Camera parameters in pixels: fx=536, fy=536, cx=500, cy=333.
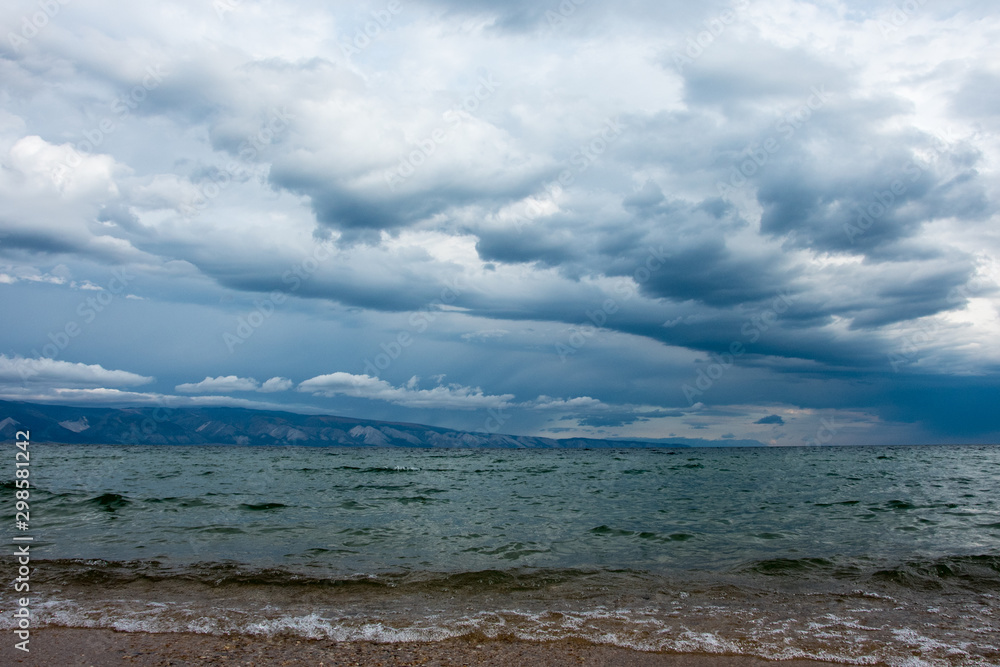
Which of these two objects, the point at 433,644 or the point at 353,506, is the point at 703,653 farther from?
the point at 353,506

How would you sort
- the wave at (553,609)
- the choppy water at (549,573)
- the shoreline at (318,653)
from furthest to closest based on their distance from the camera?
the choppy water at (549,573) < the wave at (553,609) < the shoreline at (318,653)

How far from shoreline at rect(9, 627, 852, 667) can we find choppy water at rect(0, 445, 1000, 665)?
16.1 inches

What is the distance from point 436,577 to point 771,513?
16.6m

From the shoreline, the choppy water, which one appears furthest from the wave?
the shoreline

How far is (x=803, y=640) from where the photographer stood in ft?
27.3

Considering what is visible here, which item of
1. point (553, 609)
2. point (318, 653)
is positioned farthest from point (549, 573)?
point (318, 653)

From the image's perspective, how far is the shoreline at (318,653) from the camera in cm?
729

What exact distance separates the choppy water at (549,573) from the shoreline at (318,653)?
409mm

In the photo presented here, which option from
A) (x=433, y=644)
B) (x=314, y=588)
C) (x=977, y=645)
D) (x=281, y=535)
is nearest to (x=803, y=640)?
(x=977, y=645)

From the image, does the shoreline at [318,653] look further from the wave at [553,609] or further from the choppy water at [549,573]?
the choppy water at [549,573]

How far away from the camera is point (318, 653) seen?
7.59 meters

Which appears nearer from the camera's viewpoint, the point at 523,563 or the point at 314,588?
the point at 314,588

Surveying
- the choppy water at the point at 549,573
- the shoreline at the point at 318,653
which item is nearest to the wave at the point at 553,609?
the choppy water at the point at 549,573

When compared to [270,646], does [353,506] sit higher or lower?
lower
